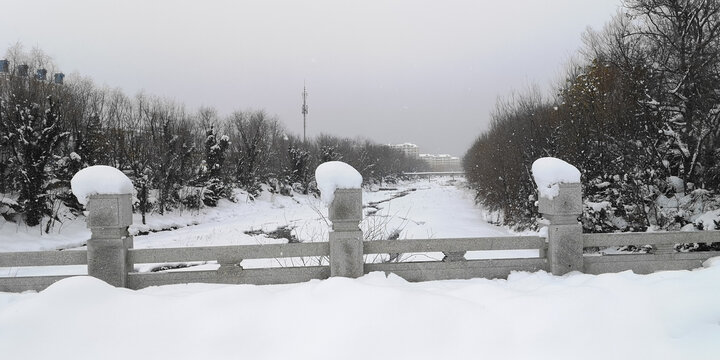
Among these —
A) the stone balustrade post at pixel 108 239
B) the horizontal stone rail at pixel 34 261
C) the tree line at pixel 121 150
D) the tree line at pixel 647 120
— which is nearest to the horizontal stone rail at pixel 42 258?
the horizontal stone rail at pixel 34 261

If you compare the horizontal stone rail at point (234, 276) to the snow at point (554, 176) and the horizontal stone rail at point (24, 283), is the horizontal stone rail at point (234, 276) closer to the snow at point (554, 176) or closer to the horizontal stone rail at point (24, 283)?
the horizontal stone rail at point (24, 283)

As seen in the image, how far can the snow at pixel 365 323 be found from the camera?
3.67 m

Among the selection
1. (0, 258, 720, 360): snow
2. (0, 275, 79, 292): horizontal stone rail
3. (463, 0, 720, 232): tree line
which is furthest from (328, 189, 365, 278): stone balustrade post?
(463, 0, 720, 232): tree line

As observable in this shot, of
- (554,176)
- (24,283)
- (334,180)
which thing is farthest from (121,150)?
(554,176)

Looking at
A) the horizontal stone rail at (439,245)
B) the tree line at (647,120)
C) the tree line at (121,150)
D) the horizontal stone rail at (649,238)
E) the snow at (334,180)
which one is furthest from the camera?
the tree line at (121,150)

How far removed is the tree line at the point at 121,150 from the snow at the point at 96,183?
699 inches

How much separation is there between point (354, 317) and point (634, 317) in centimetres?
298

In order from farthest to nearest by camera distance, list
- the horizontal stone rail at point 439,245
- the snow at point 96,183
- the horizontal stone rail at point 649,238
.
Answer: the horizontal stone rail at point 649,238, the horizontal stone rail at point 439,245, the snow at point 96,183

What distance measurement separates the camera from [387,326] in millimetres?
3969

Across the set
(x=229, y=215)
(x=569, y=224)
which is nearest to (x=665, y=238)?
(x=569, y=224)

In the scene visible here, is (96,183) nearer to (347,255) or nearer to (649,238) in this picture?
(347,255)

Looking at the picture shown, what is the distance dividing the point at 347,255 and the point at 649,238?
15.5 feet

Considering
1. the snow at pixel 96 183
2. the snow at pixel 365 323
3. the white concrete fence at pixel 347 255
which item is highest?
the snow at pixel 96 183

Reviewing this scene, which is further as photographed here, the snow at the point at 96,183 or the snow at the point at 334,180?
the snow at the point at 334,180
